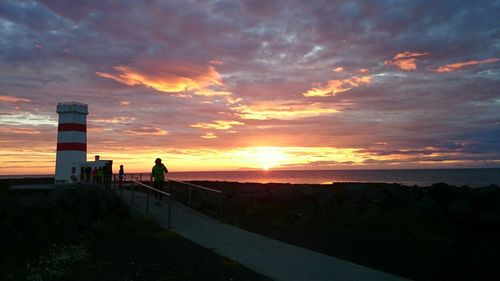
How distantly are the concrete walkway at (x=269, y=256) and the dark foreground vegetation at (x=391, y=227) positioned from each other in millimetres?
808

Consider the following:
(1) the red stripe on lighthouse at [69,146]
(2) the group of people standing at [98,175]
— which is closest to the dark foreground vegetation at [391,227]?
(2) the group of people standing at [98,175]

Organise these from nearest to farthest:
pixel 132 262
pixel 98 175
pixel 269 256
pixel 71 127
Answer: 1. pixel 132 262
2. pixel 269 256
3. pixel 71 127
4. pixel 98 175

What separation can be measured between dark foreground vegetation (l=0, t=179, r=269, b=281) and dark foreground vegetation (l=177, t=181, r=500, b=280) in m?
3.04

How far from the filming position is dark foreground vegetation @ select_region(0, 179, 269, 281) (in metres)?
7.52

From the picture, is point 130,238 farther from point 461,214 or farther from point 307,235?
point 461,214

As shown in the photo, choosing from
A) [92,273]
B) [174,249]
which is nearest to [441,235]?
[174,249]

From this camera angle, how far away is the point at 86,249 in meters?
9.78

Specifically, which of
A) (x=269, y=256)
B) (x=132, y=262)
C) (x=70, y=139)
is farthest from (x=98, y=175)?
(x=269, y=256)

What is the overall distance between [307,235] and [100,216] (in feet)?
21.9

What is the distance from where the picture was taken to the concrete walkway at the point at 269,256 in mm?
7398

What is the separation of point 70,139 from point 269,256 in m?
14.8

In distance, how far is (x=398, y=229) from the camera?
42.1ft

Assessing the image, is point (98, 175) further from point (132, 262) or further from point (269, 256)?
point (269, 256)

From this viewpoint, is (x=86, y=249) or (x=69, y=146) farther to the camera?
(x=69, y=146)
